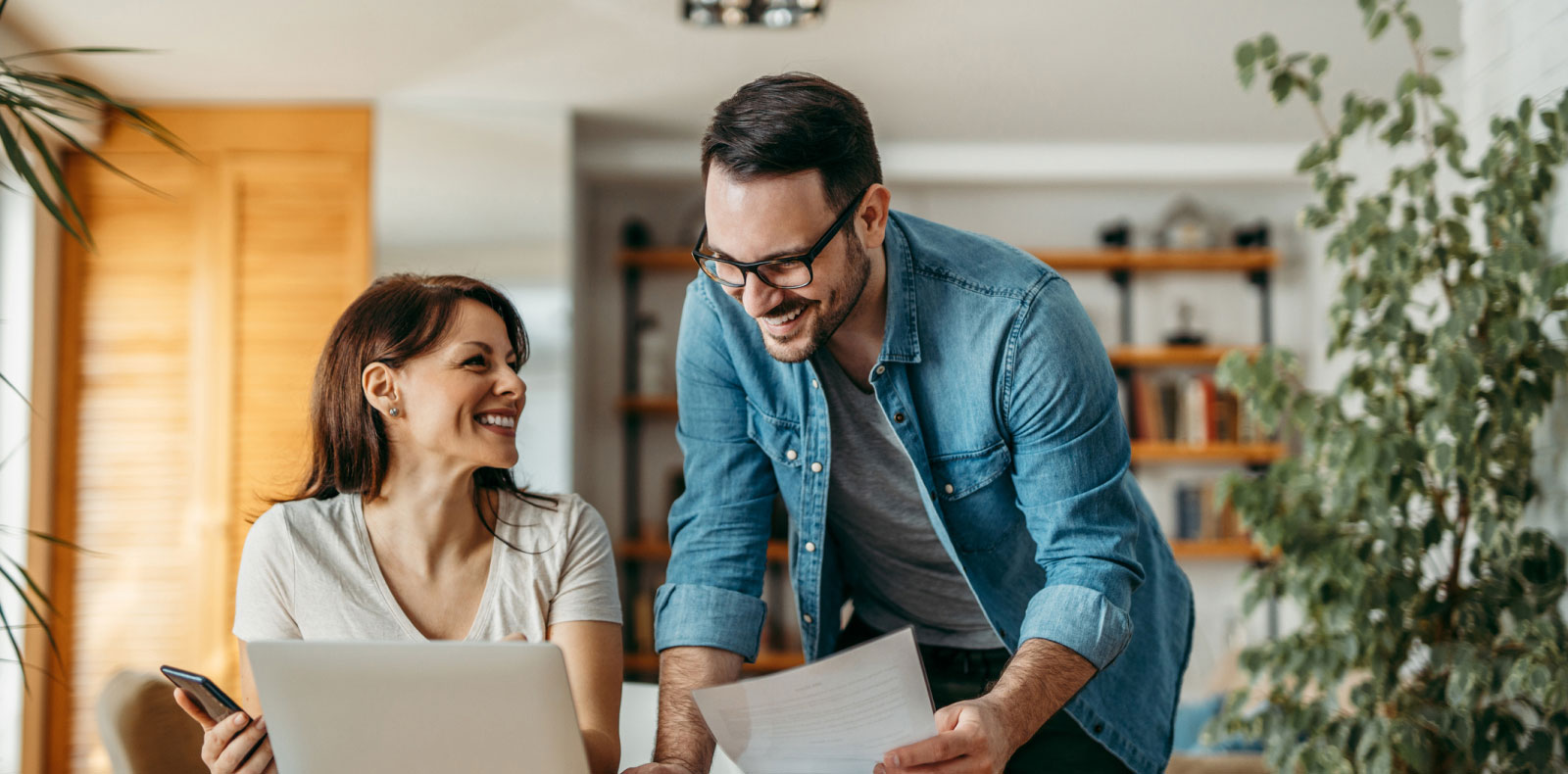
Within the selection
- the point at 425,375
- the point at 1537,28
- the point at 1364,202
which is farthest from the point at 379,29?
the point at 1537,28

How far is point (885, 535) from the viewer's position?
4.53ft

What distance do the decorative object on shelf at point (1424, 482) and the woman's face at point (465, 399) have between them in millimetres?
1636

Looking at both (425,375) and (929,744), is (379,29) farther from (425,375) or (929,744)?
(929,744)

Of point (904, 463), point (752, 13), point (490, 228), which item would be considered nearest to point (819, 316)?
point (904, 463)

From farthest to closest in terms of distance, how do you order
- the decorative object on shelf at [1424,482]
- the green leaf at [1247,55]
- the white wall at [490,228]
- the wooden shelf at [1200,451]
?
the wooden shelf at [1200,451] → the white wall at [490,228] → the green leaf at [1247,55] → the decorative object on shelf at [1424,482]

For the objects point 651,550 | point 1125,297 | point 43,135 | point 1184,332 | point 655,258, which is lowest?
point 651,550

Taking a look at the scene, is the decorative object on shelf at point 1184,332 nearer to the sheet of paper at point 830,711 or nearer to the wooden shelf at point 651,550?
the wooden shelf at point 651,550

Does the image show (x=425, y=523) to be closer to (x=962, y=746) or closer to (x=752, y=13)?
(x=962, y=746)

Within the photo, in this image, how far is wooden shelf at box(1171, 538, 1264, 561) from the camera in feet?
14.1

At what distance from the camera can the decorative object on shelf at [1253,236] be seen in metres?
4.42

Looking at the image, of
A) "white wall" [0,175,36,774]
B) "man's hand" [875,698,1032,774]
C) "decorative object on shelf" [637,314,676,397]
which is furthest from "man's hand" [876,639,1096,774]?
"white wall" [0,175,36,774]

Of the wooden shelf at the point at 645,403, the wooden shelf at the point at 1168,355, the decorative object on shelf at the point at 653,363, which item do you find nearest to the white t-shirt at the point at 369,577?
the wooden shelf at the point at 645,403

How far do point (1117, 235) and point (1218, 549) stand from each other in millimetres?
1255

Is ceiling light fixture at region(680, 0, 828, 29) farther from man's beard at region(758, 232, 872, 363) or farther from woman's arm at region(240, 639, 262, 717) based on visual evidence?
woman's arm at region(240, 639, 262, 717)
